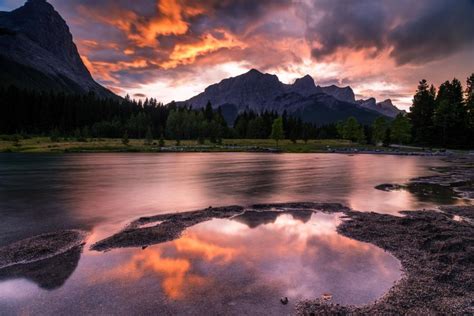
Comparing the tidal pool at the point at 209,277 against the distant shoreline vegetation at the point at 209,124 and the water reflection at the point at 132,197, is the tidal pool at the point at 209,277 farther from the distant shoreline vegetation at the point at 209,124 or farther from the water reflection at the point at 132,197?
the distant shoreline vegetation at the point at 209,124

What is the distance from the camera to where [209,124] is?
6403 inches

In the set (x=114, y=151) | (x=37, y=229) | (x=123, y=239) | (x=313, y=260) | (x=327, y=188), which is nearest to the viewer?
(x=313, y=260)

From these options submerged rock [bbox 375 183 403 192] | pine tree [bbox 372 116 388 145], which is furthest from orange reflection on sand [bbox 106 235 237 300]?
pine tree [bbox 372 116 388 145]

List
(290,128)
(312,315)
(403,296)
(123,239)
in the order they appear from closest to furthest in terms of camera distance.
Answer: (312,315) < (403,296) < (123,239) < (290,128)

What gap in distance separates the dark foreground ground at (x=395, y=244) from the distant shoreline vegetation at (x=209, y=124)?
339 feet

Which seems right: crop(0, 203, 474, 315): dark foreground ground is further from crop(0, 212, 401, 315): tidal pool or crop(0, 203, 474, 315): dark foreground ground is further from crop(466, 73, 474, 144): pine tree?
crop(466, 73, 474, 144): pine tree

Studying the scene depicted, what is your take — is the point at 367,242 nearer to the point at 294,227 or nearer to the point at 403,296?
the point at 294,227

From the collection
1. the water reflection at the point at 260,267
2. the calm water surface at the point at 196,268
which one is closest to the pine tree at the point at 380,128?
the calm water surface at the point at 196,268

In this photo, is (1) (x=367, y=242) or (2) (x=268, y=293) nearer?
(2) (x=268, y=293)

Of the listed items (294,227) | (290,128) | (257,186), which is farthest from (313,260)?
(290,128)

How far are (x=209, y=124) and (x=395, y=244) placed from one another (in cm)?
15274

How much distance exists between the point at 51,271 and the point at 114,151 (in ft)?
310

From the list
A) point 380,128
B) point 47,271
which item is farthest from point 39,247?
point 380,128

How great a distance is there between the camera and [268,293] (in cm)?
903
